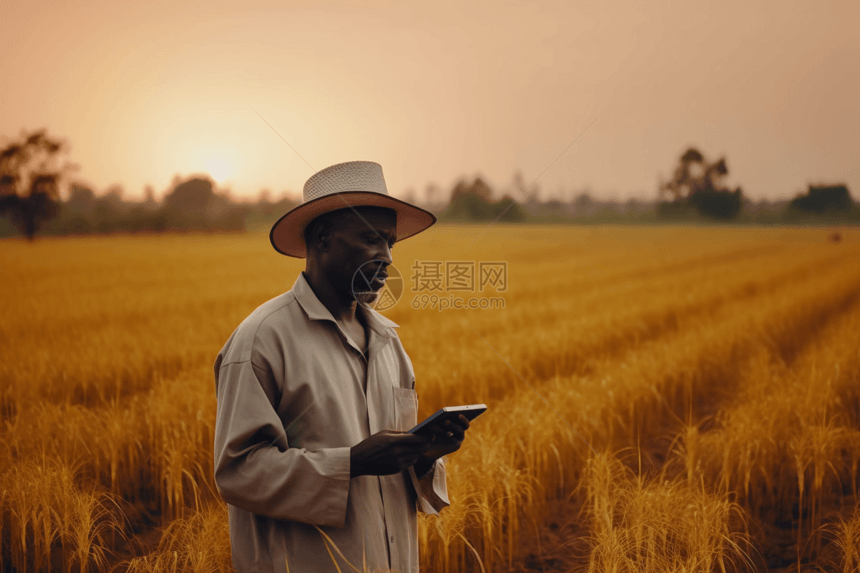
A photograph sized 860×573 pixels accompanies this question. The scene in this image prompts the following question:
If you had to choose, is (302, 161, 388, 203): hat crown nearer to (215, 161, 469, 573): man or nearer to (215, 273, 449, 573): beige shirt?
(215, 161, 469, 573): man

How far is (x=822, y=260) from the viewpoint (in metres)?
21.4

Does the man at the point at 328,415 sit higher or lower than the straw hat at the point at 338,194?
lower

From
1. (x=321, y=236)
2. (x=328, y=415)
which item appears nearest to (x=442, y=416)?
(x=328, y=415)

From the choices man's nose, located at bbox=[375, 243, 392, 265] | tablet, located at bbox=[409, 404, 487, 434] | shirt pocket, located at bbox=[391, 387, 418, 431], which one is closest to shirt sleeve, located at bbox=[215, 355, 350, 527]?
tablet, located at bbox=[409, 404, 487, 434]

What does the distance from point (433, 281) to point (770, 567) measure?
2676mm

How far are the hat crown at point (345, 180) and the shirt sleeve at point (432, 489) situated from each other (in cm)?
89

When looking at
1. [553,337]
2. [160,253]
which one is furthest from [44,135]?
[553,337]

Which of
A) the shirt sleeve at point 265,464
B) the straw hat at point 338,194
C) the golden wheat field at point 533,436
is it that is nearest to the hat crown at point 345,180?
the straw hat at point 338,194

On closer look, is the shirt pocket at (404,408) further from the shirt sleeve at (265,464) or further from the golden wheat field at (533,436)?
the golden wheat field at (533,436)

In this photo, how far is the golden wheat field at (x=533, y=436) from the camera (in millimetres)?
2588

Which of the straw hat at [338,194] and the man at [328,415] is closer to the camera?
the man at [328,415]

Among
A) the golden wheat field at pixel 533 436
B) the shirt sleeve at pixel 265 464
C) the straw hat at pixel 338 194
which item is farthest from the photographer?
the golden wheat field at pixel 533 436

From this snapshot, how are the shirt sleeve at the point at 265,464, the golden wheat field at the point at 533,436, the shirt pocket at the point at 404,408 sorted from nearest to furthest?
the shirt sleeve at the point at 265,464 → the shirt pocket at the point at 404,408 → the golden wheat field at the point at 533,436

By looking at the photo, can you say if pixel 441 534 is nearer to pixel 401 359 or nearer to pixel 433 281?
pixel 401 359
